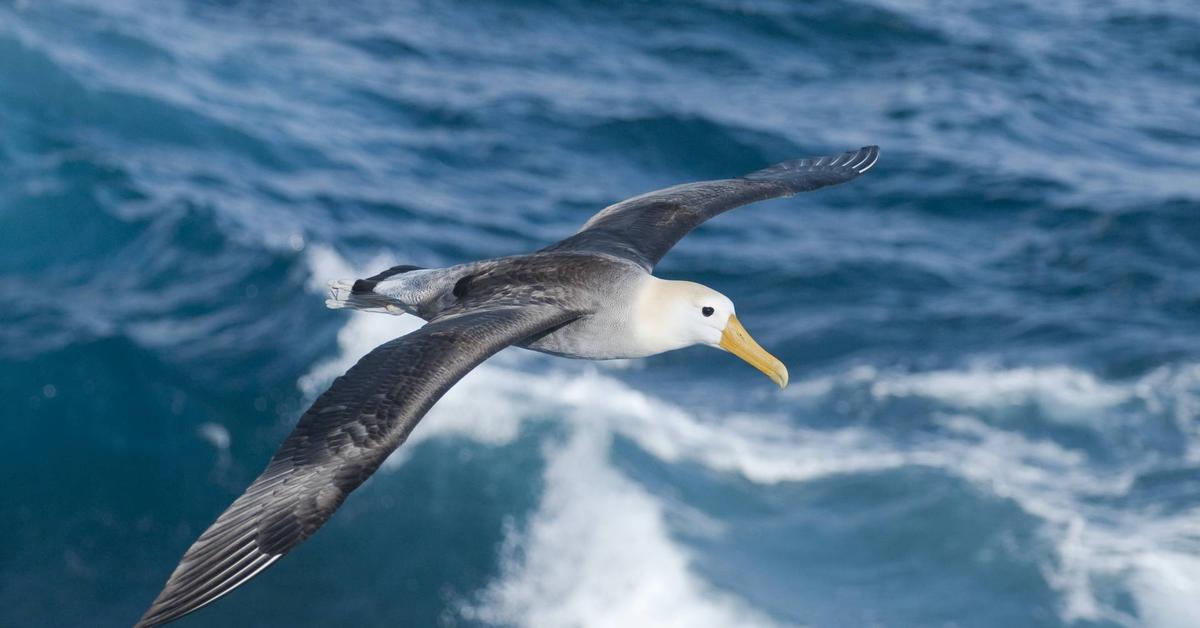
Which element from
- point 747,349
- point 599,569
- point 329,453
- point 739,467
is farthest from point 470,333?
point 739,467

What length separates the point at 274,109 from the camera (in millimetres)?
21938

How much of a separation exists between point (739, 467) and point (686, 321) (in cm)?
606

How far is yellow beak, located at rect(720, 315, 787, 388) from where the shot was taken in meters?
10.0

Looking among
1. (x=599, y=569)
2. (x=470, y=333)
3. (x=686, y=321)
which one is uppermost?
(x=470, y=333)

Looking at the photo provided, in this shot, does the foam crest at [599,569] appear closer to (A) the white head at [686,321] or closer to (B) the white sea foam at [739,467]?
(B) the white sea foam at [739,467]

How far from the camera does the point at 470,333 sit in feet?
29.2

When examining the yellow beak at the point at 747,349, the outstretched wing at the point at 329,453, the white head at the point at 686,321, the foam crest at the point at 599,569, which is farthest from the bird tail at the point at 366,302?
the foam crest at the point at 599,569

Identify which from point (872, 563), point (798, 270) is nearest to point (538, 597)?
point (872, 563)

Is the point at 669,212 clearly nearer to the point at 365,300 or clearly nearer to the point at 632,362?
the point at 365,300

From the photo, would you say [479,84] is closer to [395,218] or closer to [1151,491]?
[395,218]

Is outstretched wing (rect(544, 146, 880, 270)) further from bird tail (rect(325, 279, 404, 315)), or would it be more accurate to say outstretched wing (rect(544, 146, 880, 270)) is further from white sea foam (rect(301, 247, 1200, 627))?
white sea foam (rect(301, 247, 1200, 627))

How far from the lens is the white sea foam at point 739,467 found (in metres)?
14.0

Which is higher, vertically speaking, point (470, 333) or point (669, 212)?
point (470, 333)

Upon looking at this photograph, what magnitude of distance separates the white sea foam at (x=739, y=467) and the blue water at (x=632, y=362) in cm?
4
